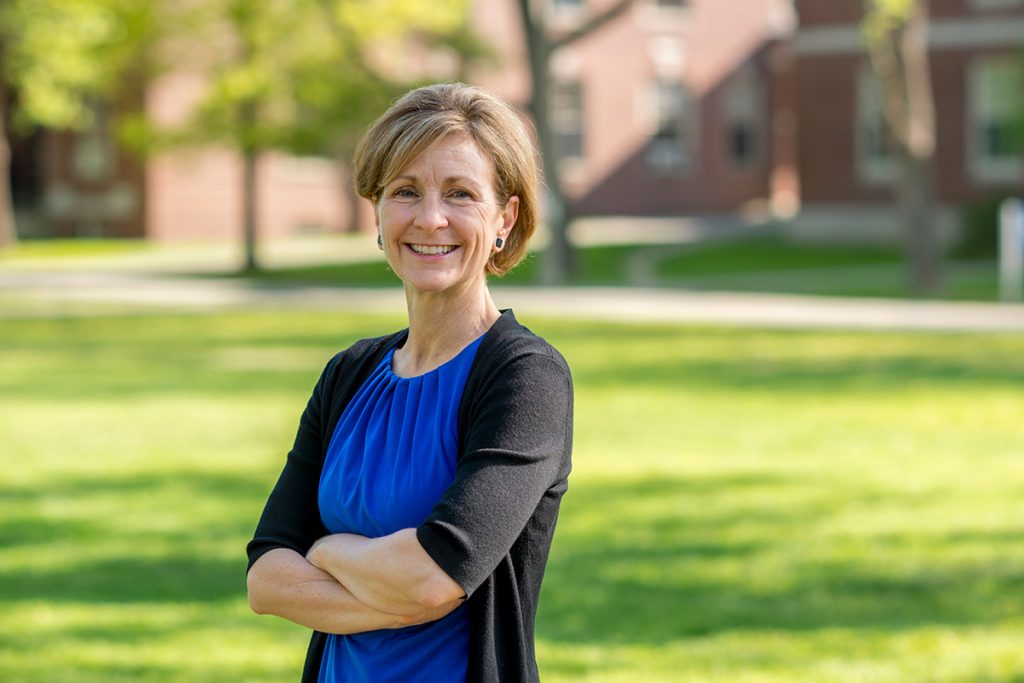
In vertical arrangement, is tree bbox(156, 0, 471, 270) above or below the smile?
above

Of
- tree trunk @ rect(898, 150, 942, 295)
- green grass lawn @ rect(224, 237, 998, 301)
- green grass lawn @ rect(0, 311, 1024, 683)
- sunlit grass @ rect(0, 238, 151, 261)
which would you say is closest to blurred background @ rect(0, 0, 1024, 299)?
tree trunk @ rect(898, 150, 942, 295)

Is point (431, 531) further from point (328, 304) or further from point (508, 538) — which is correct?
point (328, 304)

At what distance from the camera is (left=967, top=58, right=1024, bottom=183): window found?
109 feet

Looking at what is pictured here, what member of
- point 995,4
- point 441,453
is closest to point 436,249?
point 441,453

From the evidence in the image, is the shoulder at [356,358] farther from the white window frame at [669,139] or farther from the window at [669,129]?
the window at [669,129]

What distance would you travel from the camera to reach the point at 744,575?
7145 mm

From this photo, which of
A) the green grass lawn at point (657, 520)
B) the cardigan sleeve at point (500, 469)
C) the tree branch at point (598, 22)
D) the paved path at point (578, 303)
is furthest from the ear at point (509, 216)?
the tree branch at point (598, 22)

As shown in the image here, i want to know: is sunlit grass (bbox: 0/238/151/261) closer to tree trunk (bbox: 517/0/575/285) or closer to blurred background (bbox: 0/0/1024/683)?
blurred background (bbox: 0/0/1024/683)

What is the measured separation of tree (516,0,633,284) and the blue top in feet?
73.8

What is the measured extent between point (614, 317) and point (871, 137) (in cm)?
1712

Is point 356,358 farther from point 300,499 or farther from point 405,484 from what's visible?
point 405,484

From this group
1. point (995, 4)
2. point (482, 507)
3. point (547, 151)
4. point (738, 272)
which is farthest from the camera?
point (995, 4)

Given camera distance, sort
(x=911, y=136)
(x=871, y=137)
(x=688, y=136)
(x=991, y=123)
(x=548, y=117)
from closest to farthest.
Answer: (x=911, y=136) < (x=548, y=117) < (x=991, y=123) < (x=871, y=137) < (x=688, y=136)

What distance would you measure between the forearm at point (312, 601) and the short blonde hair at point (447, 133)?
65 centimetres
